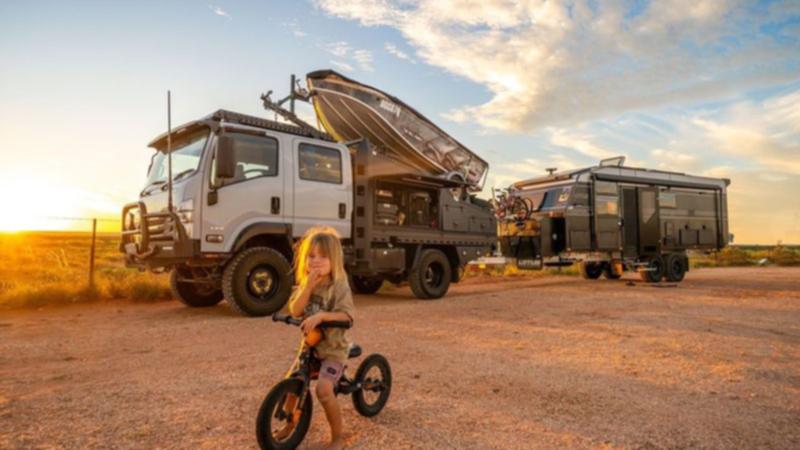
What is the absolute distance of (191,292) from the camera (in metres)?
9.19

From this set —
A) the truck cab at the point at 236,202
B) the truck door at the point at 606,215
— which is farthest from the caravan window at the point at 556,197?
the truck cab at the point at 236,202

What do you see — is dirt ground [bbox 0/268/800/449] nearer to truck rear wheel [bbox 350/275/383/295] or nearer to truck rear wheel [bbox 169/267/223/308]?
truck rear wheel [bbox 169/267/223/308]

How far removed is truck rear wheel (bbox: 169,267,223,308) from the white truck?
2 cm

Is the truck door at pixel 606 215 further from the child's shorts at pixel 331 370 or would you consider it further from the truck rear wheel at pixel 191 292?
the child's shorts at pixel 331 370

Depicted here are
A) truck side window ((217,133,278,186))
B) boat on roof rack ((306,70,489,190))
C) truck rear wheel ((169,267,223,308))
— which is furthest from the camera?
boat on roof rack ((306,70,489,190))

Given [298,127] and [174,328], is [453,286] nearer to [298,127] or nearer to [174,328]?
[298,127]

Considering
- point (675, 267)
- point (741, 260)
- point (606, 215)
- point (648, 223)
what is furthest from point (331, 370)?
point (741, 260)

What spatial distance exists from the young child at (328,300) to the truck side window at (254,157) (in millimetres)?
5139

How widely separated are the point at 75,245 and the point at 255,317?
32873 mm

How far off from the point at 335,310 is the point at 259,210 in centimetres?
538

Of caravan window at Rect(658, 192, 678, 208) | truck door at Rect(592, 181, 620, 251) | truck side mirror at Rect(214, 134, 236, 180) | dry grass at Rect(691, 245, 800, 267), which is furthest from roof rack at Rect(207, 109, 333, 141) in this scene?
dry grass at Rect(691, 245, 800, 267)

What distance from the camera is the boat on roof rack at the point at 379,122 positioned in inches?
416

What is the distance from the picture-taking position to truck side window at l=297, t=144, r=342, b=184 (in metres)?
8.51

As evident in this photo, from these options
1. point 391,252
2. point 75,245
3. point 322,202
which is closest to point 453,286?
point 391,252
